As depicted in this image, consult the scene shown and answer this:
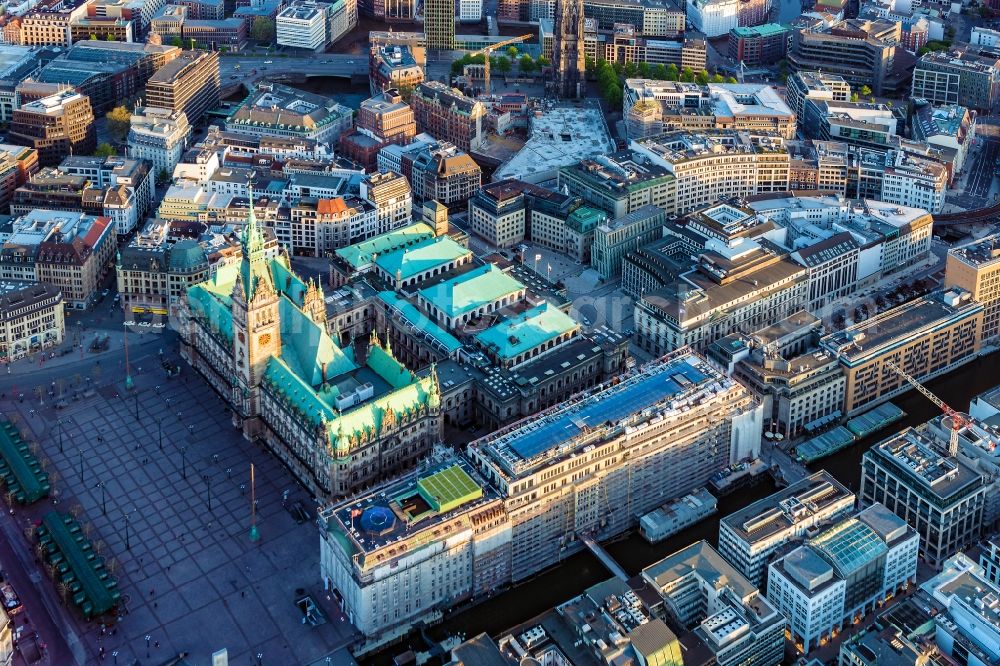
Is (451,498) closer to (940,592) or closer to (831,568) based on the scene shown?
(831,568)

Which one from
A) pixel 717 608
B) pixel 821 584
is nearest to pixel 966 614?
pixel 821 584

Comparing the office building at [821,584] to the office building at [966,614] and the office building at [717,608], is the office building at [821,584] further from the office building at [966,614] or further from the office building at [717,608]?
the office building at [966,614]

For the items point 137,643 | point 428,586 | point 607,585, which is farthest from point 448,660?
point 137,643

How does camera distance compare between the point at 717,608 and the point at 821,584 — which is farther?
the point at 821,584

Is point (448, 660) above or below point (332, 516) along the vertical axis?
below

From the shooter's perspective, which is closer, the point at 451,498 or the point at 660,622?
the point at 660,622

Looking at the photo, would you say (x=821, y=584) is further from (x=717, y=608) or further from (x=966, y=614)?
(x=966, y=614)

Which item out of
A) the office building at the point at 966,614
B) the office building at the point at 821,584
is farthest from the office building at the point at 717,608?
the office building at the point at 966,614
